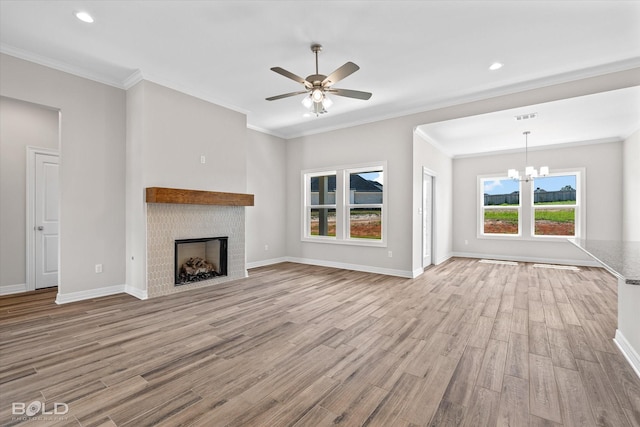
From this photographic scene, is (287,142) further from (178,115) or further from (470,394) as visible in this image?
(470,394)

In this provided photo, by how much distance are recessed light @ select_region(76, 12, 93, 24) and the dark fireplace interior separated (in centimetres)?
278

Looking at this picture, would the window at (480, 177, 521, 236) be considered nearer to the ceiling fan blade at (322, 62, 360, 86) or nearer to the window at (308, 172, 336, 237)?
the window at (308, 172, 336, 237)

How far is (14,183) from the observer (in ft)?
13.9

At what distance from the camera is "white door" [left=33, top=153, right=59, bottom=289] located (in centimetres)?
445

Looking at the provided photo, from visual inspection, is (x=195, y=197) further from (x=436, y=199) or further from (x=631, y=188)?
(x=631, y=188)

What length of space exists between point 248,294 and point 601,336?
3.98m

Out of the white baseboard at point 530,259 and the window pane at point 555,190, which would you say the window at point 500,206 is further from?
the white baseboard at point 530,259

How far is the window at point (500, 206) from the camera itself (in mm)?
7438

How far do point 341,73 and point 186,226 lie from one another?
10.6ft

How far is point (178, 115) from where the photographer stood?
14.6 ft

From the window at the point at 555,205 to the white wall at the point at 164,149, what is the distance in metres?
7.30

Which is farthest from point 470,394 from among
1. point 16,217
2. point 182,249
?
point 16,217

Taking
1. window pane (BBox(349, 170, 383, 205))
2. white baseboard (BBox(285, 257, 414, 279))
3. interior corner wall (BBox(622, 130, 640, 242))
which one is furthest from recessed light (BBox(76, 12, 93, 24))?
interior corner wall (BBox(622, 130, 640, 242))

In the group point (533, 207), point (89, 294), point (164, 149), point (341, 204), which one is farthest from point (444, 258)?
point (89, 294)
